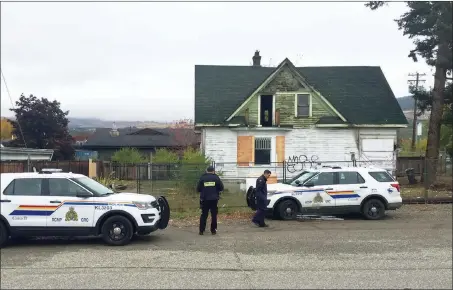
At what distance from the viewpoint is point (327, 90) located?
29891 mm

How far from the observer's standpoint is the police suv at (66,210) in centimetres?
1038

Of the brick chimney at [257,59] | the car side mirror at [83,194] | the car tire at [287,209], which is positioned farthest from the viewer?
the brick chimney at [257,59]

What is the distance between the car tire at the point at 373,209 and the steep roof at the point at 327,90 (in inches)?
502

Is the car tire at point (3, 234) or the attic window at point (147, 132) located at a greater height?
the attic window at point (147, 132)

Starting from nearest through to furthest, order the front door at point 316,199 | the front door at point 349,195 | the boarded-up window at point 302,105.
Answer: the front door at point 316,199
the front door at point 349,195
the boarded-up window at point 302,105

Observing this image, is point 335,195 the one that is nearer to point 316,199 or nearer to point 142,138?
point 316,199

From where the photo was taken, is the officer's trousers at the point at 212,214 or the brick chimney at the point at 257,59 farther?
the brick chimney at the point at 257,59

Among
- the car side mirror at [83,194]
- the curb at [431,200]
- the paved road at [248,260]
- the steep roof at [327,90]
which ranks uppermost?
the steep roof at [327,90]

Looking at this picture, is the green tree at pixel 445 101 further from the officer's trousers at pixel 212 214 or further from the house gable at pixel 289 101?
the officer's trousers at pixel 212 214

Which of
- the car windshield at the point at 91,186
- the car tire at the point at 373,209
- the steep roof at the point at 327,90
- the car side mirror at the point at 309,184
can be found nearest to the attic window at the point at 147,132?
the steep roof at the point at 327,90

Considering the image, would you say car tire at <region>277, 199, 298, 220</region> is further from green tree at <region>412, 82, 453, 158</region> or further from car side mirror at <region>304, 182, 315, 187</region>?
green tree at <region>412, 82, 453, 158</region>

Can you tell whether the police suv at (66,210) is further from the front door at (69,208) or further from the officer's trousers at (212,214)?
the officer's trousers at (212,214)

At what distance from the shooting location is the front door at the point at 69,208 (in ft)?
34.7

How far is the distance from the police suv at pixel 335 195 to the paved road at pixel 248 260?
1875 mm
